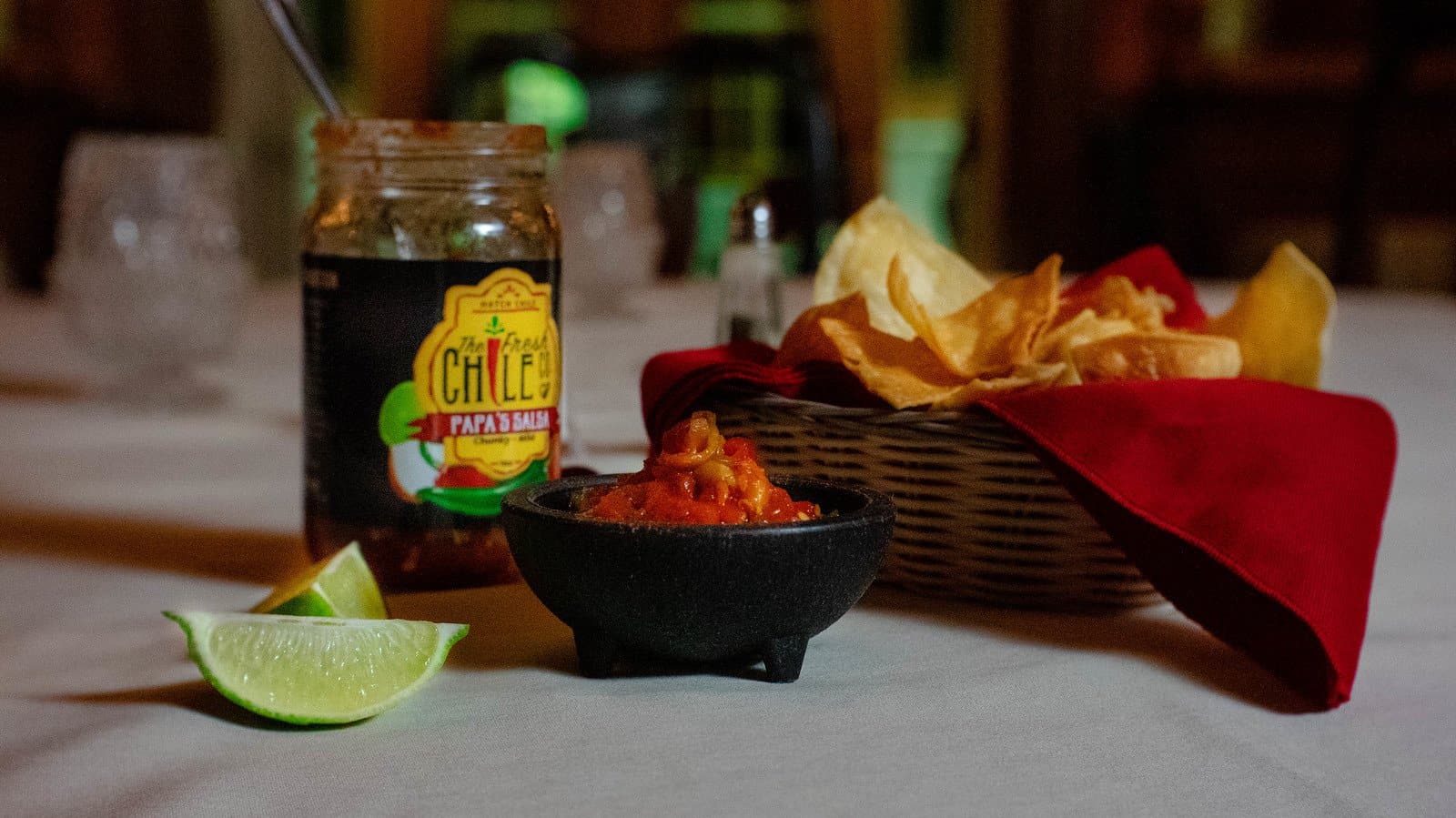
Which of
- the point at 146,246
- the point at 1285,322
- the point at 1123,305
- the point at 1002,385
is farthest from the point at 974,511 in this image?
the point at 146,246

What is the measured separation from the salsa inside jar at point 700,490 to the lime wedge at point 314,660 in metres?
0.10

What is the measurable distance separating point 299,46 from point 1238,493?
2.04 ft

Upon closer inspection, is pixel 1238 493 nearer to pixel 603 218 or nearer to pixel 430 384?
pixel 430 384

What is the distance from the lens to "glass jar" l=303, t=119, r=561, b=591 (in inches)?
29.6

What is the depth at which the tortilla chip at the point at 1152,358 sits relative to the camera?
81 cm

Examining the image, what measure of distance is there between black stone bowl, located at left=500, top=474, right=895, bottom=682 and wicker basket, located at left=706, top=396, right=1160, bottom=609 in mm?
123

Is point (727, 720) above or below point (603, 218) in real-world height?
below

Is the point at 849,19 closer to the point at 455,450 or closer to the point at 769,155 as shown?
the point at 769,155

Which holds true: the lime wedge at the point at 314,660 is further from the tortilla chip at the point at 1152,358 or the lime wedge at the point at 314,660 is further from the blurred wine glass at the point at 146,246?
the blurred wine glass at the point at 146,246

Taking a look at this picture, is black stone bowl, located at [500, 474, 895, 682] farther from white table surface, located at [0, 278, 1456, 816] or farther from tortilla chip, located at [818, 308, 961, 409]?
tortilla chip, located at [818, 308, 961, 409]

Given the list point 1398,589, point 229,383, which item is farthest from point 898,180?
point 1398,589

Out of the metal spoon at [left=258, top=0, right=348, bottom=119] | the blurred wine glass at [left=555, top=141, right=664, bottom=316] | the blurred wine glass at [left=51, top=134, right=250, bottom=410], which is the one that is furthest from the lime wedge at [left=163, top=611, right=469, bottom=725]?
the blurred wine glass at [left=555, top=141, right=664, bottom=316]

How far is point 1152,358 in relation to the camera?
81 centimetres

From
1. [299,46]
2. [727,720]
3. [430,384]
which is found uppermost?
[299,46]
